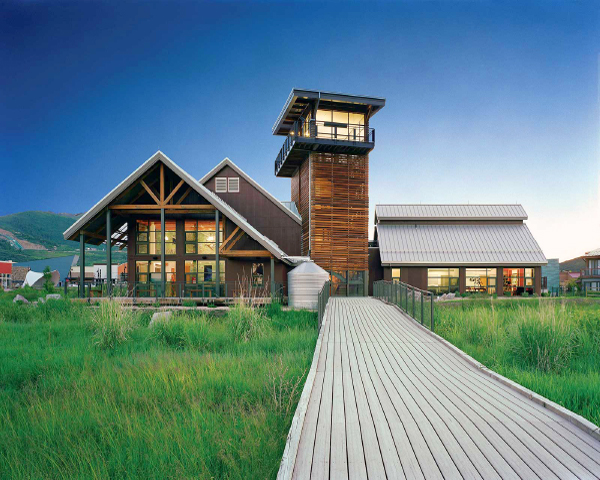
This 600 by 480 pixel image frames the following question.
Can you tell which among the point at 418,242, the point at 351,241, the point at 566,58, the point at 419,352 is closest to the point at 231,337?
the point at 419,352

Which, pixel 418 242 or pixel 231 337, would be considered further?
pixel 418 242

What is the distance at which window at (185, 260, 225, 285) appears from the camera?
21281mm

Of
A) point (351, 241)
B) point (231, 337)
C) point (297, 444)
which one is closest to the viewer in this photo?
point (297, 444)

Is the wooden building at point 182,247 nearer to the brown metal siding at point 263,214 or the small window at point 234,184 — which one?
the brown metal siding at point 263,214

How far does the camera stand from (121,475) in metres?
3.53

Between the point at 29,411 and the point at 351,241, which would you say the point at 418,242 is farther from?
the point at 29,411

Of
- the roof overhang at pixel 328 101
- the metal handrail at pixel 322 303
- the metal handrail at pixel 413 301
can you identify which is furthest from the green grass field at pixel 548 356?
the roof overhang at pixel 328 101

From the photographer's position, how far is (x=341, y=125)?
24.3 metres

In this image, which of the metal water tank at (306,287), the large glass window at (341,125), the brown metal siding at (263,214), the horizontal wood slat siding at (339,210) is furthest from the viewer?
the brown metal siding at (263,214)

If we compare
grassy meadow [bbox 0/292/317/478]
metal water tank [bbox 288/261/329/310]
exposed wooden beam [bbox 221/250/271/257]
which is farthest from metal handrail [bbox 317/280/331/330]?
exposed wooden beam [bbox 221/250/271/257]

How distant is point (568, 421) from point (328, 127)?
2277cm

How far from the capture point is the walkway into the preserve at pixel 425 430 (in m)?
2.93

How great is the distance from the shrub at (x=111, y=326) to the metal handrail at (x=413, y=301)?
8365 millimetres

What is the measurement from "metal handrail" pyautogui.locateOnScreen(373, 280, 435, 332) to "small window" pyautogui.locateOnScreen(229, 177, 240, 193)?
12.9 metres
